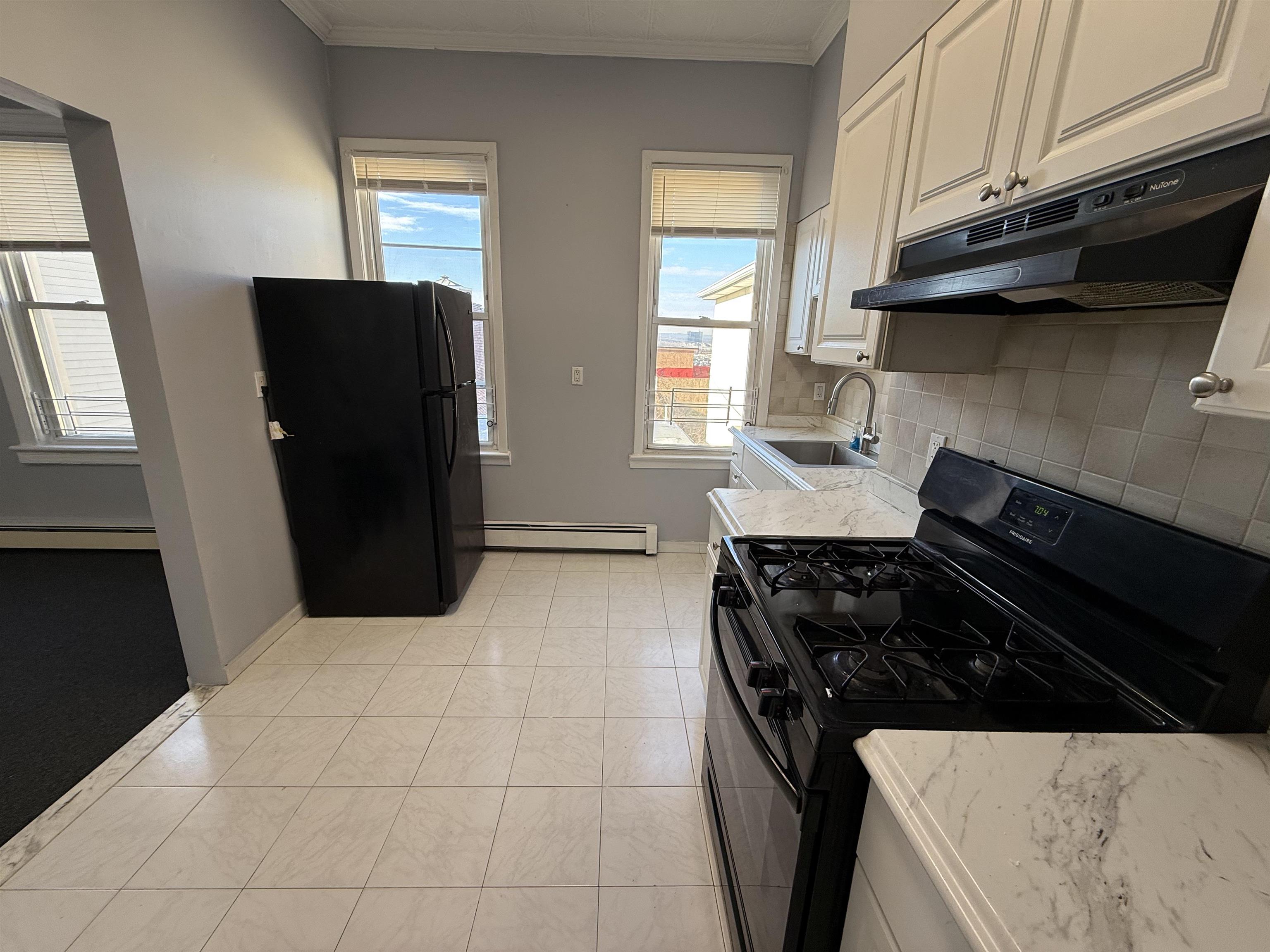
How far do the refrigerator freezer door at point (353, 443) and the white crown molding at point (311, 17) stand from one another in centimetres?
137

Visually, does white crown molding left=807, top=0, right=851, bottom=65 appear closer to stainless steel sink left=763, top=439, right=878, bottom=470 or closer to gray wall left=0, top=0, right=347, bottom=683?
stainless steel sink left=763, top=439, right=878, bottom=470

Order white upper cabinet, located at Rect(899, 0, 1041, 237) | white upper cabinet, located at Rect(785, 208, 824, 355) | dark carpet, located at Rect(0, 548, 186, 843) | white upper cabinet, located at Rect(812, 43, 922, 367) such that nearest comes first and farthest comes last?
white upper cabinet, located at Rect(899, 0, 1041, 237)
white upper cabinet, located at Rect(812, 43, 922, 367)
dark carpet, located at Rect(0, 548, 186, 843)
white upper cabinet, located at Rect(785, 208, 824, 355)

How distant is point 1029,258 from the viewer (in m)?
0.78

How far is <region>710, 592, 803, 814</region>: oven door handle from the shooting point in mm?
782

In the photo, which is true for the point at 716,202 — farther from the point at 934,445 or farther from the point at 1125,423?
the point at 1125,423

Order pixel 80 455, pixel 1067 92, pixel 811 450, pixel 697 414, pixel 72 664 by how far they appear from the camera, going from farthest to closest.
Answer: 1. pixel 697 414
2. pixel 80 455
3. pixel 811 450
4. pixel 72 664
5. pixel 1067 92

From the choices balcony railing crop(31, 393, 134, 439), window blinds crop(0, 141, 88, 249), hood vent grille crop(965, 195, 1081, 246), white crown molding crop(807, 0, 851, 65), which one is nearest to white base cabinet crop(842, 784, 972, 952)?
hood vent grille crop(965, 195, 1081, 246)

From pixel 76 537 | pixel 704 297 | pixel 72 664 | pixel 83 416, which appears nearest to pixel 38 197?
pixel 83 416

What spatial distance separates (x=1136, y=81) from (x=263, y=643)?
323 cm

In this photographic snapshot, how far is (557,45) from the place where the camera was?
2695 mm

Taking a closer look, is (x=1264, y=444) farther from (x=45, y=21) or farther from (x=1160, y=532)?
(x=45, y=21)

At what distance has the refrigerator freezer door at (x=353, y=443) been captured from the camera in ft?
7.40

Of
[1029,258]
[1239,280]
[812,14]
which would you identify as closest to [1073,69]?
[1029,258]

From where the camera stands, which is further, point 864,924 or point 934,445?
point 934,445
